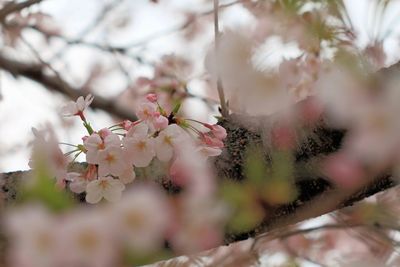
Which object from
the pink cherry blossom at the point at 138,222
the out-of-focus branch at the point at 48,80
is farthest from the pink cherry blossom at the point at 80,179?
the out-of-focus branch at the point at 48,80

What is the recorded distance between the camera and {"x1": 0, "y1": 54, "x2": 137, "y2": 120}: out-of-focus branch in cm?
224

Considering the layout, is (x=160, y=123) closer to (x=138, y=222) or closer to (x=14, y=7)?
(x=138, y=222)

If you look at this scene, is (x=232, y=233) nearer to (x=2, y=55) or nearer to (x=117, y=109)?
(x=117, y=109)

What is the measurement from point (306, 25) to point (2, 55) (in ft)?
6.01

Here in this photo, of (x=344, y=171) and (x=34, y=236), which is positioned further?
(x=344, y=171)

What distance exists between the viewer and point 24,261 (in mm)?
448

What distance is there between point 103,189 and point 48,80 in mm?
1559

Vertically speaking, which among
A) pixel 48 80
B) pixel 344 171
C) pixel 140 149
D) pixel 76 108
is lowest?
pixel 344 171

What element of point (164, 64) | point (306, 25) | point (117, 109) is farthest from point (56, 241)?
point (164, 64)

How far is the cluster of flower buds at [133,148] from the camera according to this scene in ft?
3.06

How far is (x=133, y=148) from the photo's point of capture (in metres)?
0.95

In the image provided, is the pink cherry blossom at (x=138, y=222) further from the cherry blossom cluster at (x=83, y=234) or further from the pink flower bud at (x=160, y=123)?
the pink flower bud at (x=160, y=123)

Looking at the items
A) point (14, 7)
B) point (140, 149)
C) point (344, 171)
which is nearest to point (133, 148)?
point (140, 149)

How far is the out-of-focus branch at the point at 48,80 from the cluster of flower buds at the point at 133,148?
3.99ft
